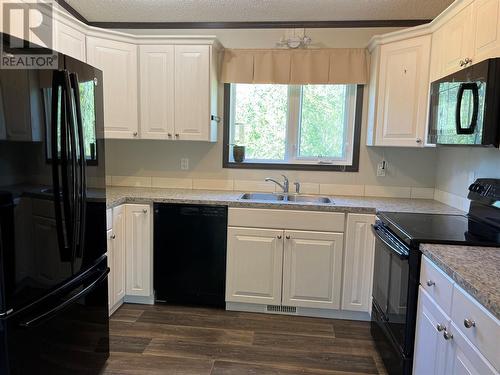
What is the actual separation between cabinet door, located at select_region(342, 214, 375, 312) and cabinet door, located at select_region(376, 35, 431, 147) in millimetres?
716

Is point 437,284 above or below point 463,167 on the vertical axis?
below

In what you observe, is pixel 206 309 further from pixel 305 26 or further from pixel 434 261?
pixel 305 26

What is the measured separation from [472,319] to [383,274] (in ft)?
3.50

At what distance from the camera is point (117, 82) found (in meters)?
3.03

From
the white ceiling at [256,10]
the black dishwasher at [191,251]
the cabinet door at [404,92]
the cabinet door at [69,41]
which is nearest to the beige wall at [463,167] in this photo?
the cabinet door at [404,92]

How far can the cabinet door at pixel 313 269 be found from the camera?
276 cm

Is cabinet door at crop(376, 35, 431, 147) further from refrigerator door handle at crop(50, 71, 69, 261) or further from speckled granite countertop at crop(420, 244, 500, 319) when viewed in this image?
refrigerator door handle at crop(50, 71, 69, 261)

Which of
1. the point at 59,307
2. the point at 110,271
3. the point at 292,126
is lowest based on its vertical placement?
the point at 110,271

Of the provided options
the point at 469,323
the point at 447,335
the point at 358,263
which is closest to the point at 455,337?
the point at 447,335

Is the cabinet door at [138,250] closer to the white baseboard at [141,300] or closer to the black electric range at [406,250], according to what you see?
the white baseboard at [141,300]

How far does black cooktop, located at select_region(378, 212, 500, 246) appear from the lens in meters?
1.78

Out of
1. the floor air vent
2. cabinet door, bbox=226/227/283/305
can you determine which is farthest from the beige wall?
the floor air vent

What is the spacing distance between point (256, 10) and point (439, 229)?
219cm

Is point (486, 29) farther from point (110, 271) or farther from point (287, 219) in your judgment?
point (110, 271)
